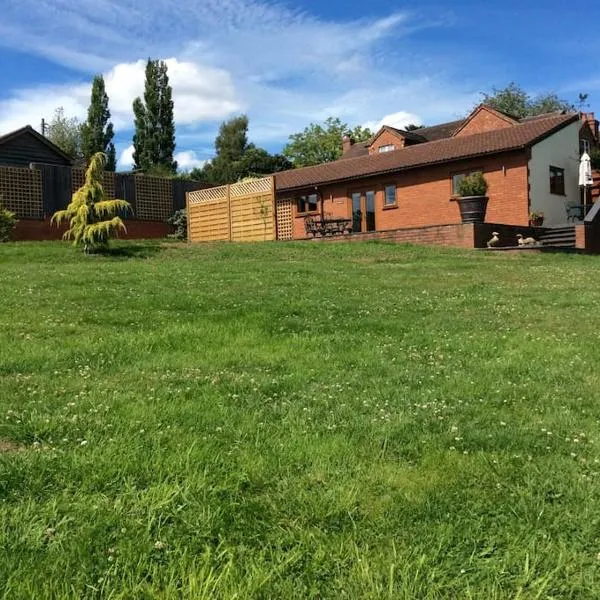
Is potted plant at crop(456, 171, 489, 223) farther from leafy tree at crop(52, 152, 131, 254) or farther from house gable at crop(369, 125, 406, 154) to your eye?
house gable at crop(369, 125, 406, 154)

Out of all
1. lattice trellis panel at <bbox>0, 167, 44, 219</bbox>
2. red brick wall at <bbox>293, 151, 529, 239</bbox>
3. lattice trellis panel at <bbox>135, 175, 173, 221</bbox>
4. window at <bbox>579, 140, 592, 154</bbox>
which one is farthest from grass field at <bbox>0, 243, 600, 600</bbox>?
window at <bbox>579, 140, 592, 154</bbox>

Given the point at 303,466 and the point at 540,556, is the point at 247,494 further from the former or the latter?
the point at 540,556

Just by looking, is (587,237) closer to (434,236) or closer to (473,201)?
(473,201)

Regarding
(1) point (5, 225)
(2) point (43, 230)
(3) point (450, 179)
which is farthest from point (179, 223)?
(3) point (450, 179)

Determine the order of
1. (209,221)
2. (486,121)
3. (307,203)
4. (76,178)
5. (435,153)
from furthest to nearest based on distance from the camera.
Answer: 1. (486,121)
2. (307,203)
3. (76,178)
4. (435,153)
5. (209,221)

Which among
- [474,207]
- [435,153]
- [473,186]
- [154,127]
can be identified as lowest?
[474,207]

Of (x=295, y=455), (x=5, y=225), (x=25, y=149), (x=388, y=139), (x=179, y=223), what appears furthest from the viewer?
(x=388, y=139)

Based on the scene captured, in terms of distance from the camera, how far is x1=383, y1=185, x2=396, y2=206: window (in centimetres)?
2688

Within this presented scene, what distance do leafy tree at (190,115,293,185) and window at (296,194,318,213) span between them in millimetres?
22863

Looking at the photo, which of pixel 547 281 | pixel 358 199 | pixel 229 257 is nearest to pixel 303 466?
pixel 547 281

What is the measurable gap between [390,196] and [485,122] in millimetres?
9570

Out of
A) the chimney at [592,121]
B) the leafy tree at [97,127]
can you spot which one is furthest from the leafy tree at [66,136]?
the chimney at [592,121]

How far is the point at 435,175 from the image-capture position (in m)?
25.4

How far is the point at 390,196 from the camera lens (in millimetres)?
27047
